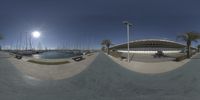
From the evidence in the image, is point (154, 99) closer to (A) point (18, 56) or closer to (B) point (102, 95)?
(B) point (102, 95)

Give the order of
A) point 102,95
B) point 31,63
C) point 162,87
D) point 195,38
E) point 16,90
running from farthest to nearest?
1. point 195,38
2. point 31,63
3. point 162,87
4. point 16,90
5. point 102,95

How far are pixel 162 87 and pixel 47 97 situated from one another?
5.11m

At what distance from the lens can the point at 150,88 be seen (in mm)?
7629

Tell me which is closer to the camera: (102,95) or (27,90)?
(102,95)

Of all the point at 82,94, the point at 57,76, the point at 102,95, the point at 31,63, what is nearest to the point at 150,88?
the point at 102,95

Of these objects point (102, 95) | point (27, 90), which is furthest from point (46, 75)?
point (102, 95)

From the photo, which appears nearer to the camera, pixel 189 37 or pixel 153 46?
pixel 189 37

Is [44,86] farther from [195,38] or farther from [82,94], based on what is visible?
[195,38]

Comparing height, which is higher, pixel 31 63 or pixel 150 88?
pixel 31 63

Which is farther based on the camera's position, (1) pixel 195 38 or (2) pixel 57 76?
(1) pixel 195 38

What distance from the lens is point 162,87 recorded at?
779cm

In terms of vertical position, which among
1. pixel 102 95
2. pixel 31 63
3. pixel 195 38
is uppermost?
pixel 195 38

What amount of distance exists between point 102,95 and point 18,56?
747 centimetres

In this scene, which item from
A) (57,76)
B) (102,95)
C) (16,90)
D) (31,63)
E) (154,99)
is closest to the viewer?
(154,99)
